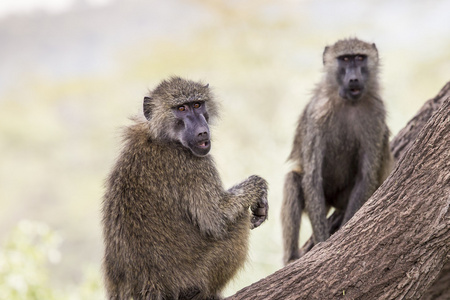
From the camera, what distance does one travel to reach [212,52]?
56.1ft

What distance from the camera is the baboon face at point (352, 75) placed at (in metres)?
5.70

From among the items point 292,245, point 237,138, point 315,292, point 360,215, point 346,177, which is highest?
point 237,138

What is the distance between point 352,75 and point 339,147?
0.73 m

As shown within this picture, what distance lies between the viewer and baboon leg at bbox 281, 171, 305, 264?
18.6 ft

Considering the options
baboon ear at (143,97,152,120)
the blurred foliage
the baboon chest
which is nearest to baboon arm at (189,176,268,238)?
baboon ear at (143,97,152,120)

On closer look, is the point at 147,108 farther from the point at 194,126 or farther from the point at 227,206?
the point at 227,206

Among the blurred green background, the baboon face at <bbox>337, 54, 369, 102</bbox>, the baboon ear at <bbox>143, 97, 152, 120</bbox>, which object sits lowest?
the baboon ear at <bbox>143, 97, 152, 120</bbox>

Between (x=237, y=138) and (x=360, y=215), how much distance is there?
10138mm

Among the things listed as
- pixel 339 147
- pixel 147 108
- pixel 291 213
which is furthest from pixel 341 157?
pixel 147 108

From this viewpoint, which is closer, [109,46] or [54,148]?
[54,148]

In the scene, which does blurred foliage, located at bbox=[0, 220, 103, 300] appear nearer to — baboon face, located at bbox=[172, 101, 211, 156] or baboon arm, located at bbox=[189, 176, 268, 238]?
baboon face, located at bbox=[172, 101, 211, 156]

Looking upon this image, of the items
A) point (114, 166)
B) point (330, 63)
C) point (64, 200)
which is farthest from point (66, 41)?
point (114, 166)

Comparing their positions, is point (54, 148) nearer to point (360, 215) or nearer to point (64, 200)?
point (64, 200)

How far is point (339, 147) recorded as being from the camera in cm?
593
